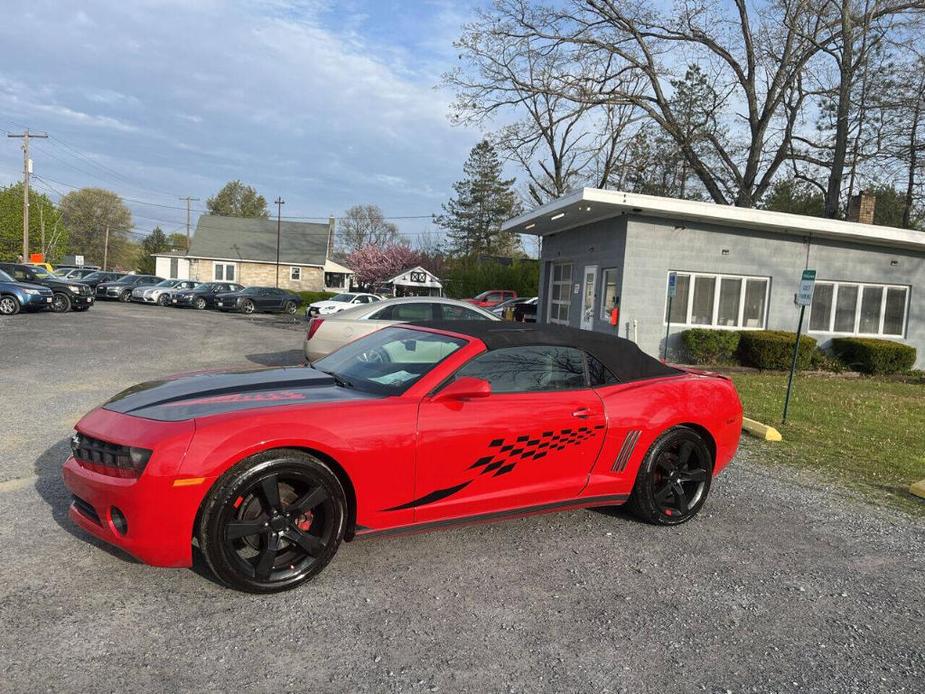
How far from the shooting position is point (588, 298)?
1714 cm

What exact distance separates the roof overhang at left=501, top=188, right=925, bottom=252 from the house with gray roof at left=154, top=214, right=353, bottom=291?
40.1m

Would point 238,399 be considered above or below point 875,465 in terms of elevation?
above

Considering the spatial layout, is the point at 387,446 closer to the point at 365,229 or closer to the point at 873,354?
the point at 873,354

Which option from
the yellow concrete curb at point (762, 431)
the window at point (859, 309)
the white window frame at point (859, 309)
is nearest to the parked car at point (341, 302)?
the window at point (859, 309)

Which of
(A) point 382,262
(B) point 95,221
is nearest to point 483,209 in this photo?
(A) point 382,262

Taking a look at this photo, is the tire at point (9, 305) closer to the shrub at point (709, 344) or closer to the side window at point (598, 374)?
the shrub at point (709, 344)

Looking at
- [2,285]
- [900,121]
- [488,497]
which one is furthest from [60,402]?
[900,121]

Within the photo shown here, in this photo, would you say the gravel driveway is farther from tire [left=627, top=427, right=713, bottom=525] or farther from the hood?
the hood

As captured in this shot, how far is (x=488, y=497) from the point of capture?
367cm

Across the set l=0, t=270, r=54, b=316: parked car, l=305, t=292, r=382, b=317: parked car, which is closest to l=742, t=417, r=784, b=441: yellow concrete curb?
l=305, t=292, r=382, b=317: parked car

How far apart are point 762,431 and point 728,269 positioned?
9234mm

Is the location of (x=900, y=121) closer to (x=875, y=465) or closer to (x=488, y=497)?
(x=875, y=465)

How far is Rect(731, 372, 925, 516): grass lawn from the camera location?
6121mm

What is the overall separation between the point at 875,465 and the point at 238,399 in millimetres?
6441
